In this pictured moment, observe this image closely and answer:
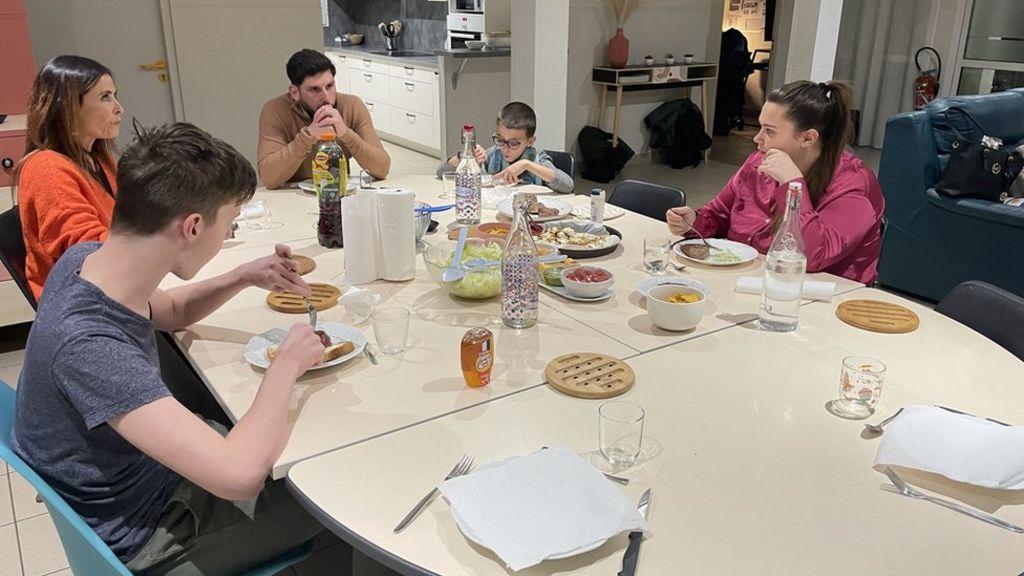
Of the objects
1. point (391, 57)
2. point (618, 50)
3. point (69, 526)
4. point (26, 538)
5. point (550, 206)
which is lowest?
point (26, 538)

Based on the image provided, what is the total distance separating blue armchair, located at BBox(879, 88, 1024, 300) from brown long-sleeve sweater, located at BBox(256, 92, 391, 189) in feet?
9.12

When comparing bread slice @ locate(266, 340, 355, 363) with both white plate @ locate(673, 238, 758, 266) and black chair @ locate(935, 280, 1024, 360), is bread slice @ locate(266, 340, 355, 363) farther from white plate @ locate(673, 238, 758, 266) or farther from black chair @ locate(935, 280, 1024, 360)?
black chair @ locate(935, 280, 1024, 360)

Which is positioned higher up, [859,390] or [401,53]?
[401,53]

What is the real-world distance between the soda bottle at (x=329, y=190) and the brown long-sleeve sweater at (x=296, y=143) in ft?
1.65

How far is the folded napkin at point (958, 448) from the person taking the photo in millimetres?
1160

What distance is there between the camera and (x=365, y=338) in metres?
1.66

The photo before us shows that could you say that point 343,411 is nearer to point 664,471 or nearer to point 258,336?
point 258,336

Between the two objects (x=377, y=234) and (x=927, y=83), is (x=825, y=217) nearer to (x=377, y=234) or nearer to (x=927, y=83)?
(x=377, y=234)

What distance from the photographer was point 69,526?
1.13m

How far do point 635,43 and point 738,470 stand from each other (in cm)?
615

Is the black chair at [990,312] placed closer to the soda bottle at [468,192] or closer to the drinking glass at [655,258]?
the drinking glass at [655,258]

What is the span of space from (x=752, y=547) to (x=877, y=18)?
26.6 feet

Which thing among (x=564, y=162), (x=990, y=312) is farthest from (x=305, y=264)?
(x=990, y=312)

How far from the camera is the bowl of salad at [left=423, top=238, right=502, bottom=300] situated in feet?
6.12
